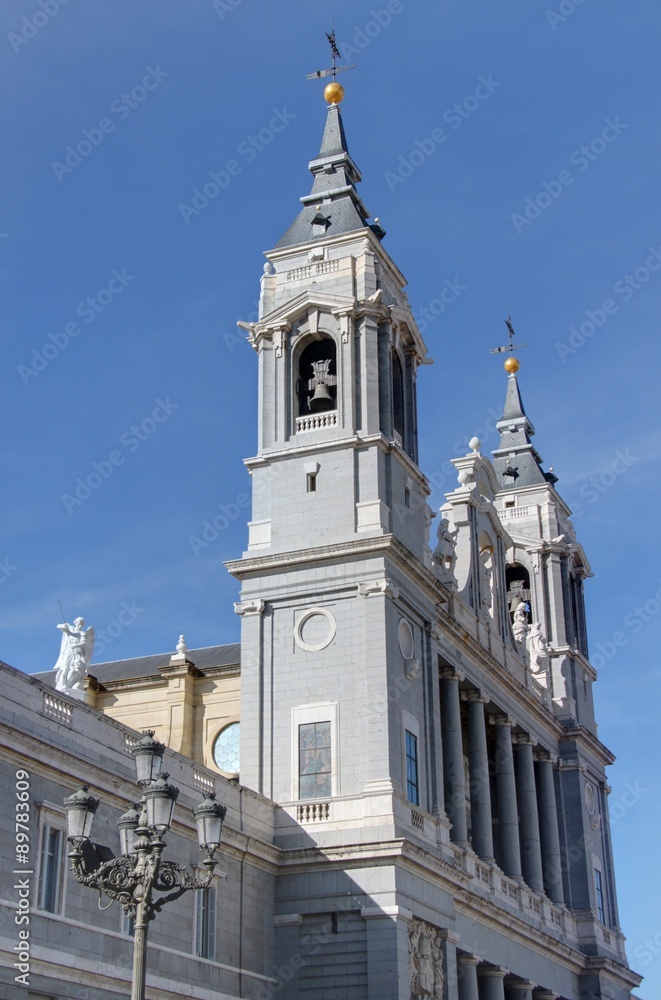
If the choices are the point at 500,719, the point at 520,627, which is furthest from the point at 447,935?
the point at 520,627

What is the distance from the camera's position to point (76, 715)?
95.3ft

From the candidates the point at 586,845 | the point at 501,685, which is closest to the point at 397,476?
the point at 501,685

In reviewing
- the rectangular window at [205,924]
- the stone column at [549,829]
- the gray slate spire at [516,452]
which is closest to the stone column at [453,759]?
the stone column at [549,829]

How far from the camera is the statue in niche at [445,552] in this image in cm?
4559

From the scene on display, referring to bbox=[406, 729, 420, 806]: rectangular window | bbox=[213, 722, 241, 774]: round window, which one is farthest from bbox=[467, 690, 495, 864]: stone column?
bbox=[213, 722, 241, 774]: round window

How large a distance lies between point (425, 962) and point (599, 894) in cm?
2150

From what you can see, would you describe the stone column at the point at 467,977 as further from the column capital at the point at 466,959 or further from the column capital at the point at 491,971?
the column capital at the point at 491,971

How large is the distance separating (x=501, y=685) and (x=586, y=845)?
970 cm

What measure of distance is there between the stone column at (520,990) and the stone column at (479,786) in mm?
4390

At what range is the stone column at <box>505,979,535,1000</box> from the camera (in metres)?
A: 45.7

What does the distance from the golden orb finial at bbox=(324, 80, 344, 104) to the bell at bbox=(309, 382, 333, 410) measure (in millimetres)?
12181

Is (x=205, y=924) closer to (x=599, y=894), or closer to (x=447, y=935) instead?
(x=447, y=935)

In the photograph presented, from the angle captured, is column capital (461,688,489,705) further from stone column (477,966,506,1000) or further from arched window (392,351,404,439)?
arched window (392,351,404,439)

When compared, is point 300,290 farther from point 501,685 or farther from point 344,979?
point 344,979
